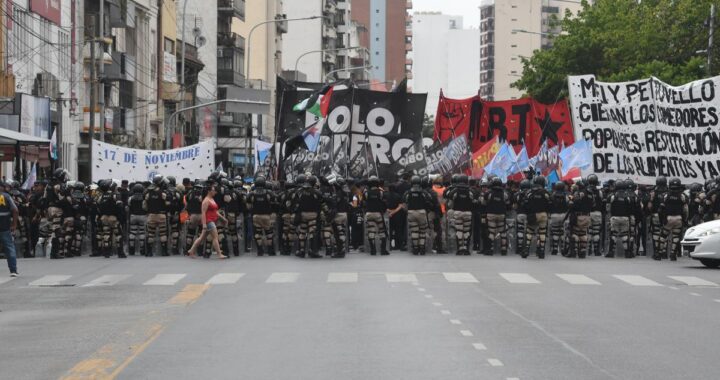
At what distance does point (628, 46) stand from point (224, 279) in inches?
1809

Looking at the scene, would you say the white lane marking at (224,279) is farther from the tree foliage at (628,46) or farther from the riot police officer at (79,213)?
the tree foliage at (628,46)

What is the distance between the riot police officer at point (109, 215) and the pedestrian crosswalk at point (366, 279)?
5099mm

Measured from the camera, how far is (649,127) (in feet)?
114

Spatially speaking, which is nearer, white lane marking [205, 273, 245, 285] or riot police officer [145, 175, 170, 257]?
white lane marking [205, 273, 245, 285]

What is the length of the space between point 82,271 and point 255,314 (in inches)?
368

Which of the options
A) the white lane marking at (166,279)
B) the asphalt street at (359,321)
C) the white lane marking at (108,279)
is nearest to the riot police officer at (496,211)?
the asphalt street at (359,321)

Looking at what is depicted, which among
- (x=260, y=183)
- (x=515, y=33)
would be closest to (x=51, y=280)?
(x=260, y=183)

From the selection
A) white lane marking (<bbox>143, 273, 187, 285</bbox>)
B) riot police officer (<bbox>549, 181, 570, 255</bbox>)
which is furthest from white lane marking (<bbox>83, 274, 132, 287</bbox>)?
riot police officer (<bbox>549, 181, 570, 255</bbox>)

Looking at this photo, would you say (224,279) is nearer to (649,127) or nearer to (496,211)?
(496,211)

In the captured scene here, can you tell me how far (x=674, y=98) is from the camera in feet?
115

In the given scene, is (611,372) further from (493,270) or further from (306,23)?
(306,23)

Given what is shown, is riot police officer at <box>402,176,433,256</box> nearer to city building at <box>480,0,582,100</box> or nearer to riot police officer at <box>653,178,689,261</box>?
riot police officer at <box>653,178,689,261</box>

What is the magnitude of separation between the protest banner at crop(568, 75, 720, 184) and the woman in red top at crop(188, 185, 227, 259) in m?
10.2

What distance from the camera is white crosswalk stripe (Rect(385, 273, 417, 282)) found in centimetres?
2300
